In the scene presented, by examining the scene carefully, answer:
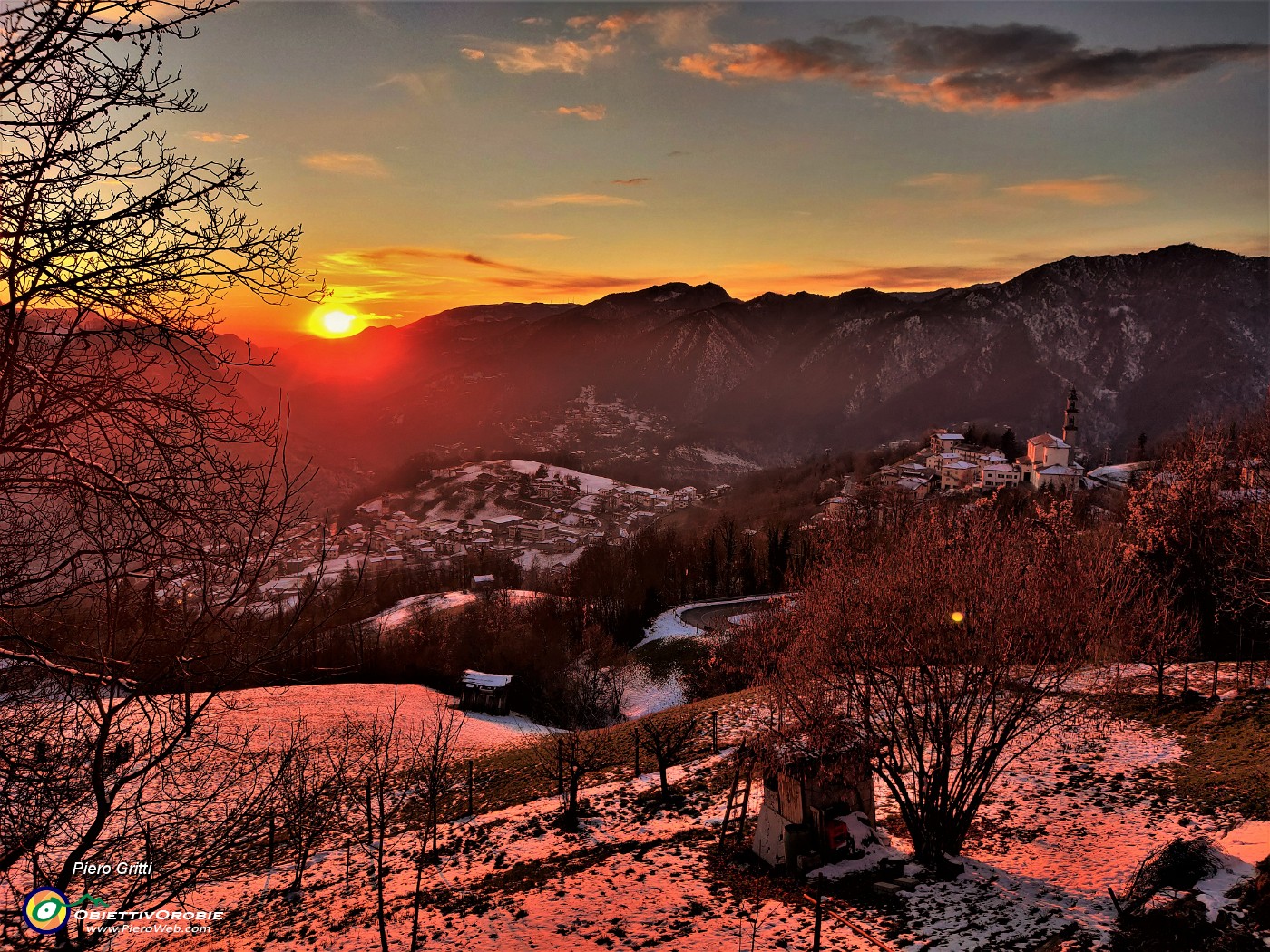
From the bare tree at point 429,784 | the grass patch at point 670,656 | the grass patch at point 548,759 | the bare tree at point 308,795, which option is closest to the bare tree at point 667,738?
the grass patch at point 548,759

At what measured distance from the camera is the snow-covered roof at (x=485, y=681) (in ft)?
161

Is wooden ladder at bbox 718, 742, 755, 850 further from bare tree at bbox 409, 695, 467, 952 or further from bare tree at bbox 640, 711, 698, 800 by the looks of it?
bare tree at bbox 409, 695, 467, 952

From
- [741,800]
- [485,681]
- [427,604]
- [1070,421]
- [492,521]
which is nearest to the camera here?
[741,800]

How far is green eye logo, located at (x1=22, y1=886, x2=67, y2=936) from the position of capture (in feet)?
16.3

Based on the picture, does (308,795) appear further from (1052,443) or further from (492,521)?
(492,521)

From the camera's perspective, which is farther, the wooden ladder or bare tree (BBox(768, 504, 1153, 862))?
the wooden ladder

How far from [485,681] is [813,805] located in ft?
120

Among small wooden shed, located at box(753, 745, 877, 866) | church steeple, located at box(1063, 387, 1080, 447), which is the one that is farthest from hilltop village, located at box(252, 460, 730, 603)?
small wooden shed, located at box(753, 745, 877, 866)

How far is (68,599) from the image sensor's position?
17.3ft

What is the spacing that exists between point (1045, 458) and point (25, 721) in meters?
114

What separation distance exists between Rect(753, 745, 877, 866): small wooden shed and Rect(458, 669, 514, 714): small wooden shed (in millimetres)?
34581

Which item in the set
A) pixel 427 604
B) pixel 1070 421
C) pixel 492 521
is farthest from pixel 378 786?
pixel 492 521

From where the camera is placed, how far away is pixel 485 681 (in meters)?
49.4

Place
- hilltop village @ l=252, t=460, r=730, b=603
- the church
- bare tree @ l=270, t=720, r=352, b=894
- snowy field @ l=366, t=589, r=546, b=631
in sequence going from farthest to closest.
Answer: hilltop village @ l=252, t=460, r=730, b=603 < the church < snowy field @ l=366, t=589, r=546, b=631 < bare tree @ l=270, t=720, r=352, b=894
